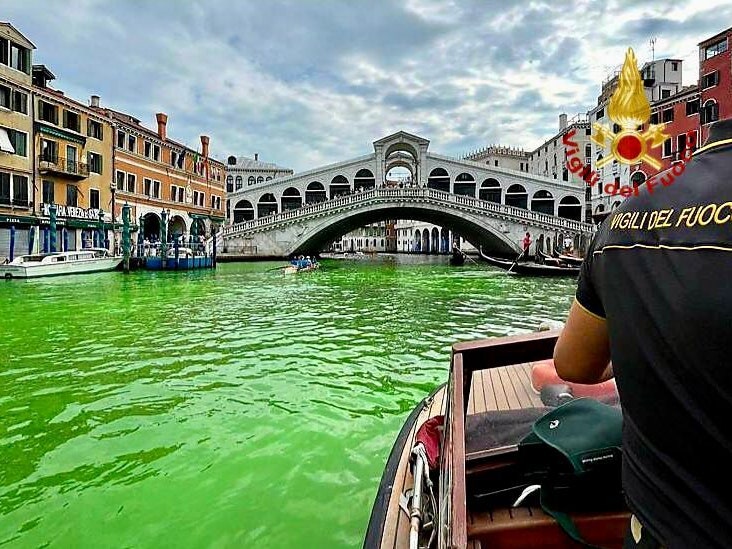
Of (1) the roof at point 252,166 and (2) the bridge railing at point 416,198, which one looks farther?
(1) the roof at point 252,166

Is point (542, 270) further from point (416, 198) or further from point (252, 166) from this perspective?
point (252, 166)

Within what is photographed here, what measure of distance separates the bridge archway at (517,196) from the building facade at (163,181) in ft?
66.2

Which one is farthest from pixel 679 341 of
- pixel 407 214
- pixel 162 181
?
pixel 407 214

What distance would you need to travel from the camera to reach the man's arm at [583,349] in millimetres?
1001

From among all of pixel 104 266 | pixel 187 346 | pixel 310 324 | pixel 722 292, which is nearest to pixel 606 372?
pixel 722 292

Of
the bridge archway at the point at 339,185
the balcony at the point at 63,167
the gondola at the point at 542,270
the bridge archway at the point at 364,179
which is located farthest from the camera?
the bridge archway at the point at 339,185

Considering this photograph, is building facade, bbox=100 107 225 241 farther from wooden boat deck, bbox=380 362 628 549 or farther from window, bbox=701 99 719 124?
window, bbox=701 99 719 124

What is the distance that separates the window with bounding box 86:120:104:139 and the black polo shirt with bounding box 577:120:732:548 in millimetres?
24997

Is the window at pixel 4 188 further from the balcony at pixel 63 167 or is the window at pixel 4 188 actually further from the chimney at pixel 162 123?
the chimney at pixel 162 123

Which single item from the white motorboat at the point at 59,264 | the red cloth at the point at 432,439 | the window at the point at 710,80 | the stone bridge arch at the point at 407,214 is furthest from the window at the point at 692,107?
the red cloth at the point at 432,439

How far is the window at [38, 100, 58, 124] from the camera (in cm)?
1967

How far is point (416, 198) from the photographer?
27.1 meters

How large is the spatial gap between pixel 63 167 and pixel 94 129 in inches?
118

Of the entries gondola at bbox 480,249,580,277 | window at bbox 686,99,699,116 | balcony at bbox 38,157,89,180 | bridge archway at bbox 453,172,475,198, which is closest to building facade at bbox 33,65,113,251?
balcony at bbox 38,157,89,180
